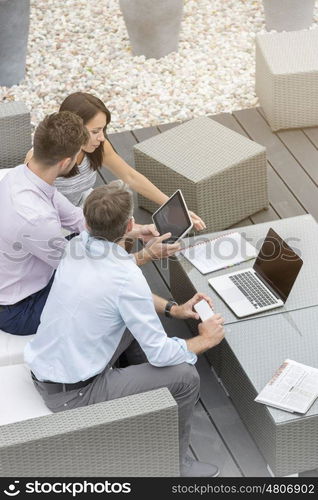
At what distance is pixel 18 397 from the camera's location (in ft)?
13.1

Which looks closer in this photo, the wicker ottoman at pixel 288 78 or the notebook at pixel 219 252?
→ the notebook at pixel 219 252

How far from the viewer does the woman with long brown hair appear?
4.84 m

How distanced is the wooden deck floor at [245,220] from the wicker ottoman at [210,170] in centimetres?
17

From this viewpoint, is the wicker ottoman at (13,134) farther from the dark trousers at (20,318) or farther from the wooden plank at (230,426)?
the wooden plank at (230,426)

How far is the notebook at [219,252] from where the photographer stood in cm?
461

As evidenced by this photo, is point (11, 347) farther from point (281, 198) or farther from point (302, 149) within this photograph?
point (302, 149)

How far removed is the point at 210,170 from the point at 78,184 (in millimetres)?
796

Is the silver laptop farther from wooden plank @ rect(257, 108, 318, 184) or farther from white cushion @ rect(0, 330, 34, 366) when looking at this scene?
wooden plank @ rect(257, 108, 318, 184)

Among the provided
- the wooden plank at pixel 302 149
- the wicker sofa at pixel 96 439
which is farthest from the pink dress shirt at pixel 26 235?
the wooden plank at pixel 302 149

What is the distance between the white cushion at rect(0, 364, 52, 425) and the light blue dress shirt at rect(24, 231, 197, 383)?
150 mm

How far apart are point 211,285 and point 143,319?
0.83 metres

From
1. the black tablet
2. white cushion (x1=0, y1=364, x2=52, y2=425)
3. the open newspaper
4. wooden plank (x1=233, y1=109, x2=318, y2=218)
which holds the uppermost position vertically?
the black tablet

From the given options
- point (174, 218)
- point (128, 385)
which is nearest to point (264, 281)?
point (174, 218)

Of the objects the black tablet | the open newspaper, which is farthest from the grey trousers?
the black tablet
